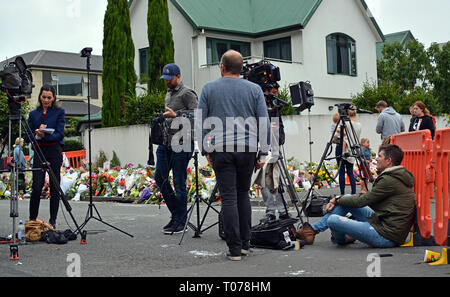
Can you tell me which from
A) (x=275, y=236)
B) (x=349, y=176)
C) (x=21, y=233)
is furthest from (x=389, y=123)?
(x=21, y=233)

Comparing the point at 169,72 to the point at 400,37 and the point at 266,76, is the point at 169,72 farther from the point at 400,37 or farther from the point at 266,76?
the point at 400,37

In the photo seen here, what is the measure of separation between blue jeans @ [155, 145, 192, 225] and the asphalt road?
18.0 inches

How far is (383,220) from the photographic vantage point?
263 inches

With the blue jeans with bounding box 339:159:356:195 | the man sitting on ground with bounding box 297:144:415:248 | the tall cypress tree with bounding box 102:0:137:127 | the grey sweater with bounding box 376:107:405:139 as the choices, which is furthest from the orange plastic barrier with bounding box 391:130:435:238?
the tall cypress tree with bounding box 102:0:137:127

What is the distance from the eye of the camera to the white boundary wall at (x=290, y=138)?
20.0 metres

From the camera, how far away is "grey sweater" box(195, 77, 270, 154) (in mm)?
6340

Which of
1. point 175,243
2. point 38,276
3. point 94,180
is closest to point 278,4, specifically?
point 94,180

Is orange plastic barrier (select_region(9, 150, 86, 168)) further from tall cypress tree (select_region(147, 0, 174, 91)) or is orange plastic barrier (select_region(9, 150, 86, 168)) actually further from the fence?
the fence

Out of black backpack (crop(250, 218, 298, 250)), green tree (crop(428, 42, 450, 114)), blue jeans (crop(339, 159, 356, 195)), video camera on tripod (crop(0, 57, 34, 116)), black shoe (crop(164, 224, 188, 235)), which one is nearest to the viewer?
black backpack (crop(250, 218, 298, 250))

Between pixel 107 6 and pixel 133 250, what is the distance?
22.0 meters

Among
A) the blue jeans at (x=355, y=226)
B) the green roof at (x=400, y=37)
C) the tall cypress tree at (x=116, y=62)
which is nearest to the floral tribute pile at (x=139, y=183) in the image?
the blue jeans at (x=355, y=226)

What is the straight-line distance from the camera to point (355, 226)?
671 centimetres

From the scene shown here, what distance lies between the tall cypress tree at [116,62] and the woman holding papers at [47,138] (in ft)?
59.0

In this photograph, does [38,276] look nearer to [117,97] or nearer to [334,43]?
[117,97]
